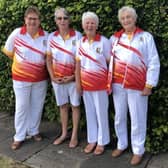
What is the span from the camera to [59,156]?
17.2ft

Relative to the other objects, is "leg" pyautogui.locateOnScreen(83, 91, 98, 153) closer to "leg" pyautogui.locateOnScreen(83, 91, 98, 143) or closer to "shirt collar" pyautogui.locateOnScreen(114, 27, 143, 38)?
"leg" pyautogui.locateOnScreen(83, 91, 98, 143)

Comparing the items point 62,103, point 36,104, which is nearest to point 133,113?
point 62,103

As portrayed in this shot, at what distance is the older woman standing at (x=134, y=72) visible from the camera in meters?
4.58

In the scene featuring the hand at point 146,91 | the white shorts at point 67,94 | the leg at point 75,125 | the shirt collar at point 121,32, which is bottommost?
the leg at point 75,125

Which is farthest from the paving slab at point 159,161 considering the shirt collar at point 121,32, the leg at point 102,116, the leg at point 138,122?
the shirt collar at point 121,32

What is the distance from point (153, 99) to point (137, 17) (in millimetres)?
1080

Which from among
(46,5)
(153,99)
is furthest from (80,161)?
(46,5)

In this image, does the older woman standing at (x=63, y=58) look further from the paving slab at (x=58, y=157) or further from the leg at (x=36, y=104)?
the paving slab at (x=58, y=157)

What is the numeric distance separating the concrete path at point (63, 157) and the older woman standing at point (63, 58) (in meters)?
0.62

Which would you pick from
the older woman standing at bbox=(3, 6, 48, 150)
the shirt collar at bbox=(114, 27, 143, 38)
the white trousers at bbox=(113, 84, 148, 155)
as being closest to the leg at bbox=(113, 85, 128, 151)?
the white trousers at bbox=(113, 84, 148, 155)

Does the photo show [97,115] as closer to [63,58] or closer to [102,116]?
→ [102,116]

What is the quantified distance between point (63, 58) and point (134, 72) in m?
1.01

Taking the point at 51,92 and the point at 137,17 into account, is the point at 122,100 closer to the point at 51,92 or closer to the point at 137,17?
the point at 137,17

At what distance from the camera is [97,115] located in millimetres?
5164
